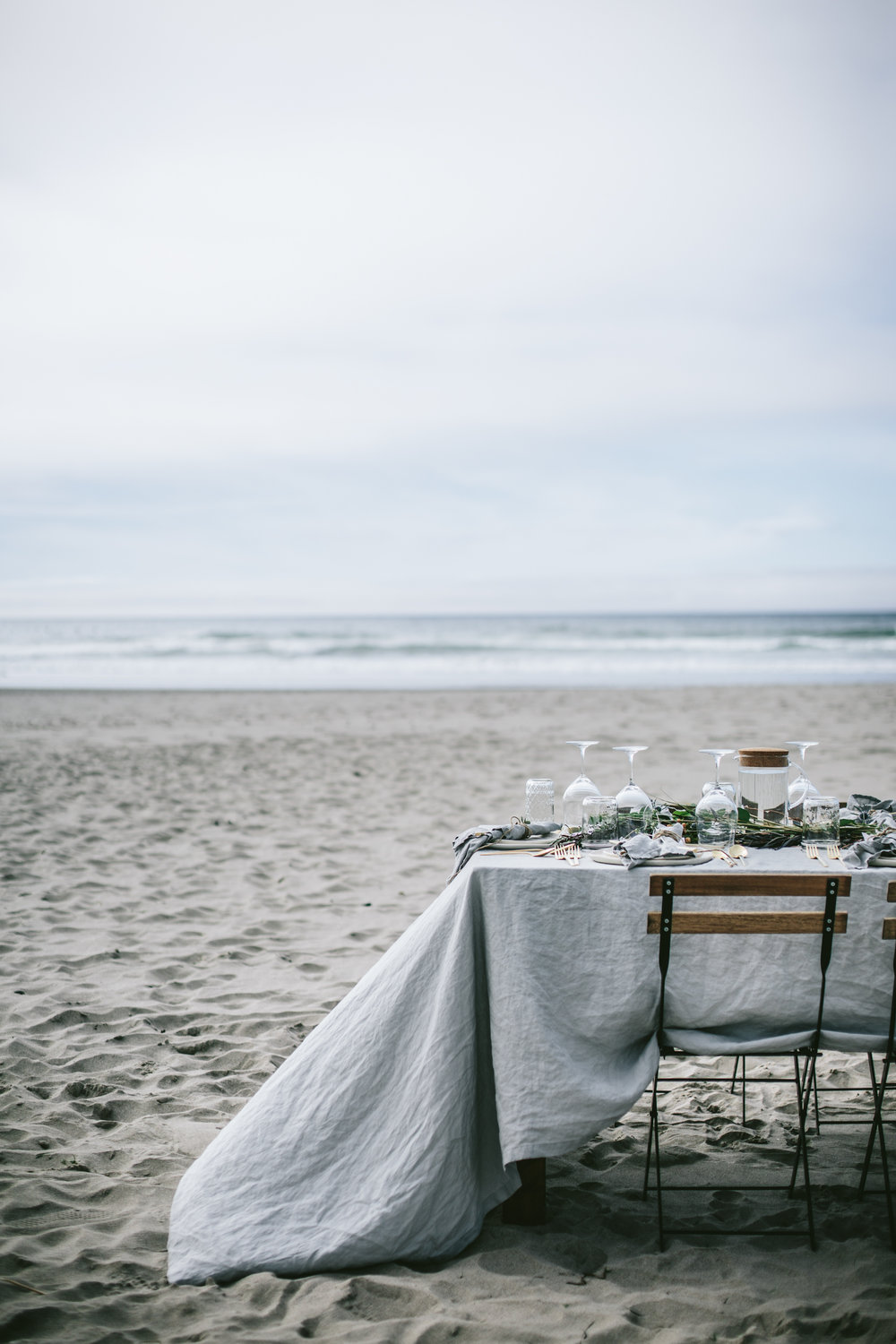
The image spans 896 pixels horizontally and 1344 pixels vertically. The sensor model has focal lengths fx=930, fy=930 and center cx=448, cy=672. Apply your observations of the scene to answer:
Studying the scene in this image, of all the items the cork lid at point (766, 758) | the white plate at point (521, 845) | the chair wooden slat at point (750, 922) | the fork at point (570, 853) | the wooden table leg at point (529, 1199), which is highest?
the cork lid at point (766, 758)

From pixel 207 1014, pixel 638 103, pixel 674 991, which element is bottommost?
pixel 207 1014

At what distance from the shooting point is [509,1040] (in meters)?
2.43

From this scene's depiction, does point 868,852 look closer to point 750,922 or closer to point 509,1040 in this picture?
point 750,922

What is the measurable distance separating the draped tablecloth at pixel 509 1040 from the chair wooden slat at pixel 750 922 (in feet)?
0.40

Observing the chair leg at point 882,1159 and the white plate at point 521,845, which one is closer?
the chair leg at point 882,1159

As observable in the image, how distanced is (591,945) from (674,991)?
0.84ft

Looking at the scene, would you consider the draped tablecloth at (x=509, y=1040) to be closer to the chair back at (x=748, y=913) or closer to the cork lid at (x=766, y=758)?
the chair back at (x=748, y=913)

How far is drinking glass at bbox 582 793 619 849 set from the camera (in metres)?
2.79

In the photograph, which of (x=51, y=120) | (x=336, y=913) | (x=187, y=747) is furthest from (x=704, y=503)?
(x=336, y=913)

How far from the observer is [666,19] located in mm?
11547

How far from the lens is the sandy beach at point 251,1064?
225cm

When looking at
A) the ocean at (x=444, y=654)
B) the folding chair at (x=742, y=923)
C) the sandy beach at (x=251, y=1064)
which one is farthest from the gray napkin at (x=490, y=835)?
the ocean at (x=444, y=654)

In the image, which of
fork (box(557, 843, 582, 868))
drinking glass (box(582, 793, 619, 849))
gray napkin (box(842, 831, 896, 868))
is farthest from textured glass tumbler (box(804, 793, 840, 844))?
fork (box(557, 843, 582, 868))

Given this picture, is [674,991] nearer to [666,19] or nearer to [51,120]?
[666,19]
